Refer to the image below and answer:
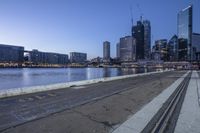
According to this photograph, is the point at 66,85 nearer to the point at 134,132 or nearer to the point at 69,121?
the point at 69,121

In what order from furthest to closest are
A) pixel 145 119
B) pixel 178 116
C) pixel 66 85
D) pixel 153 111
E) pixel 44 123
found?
pixel 66 85, pixel 153 111, pixel 178 116, pixel 145 119, pixel 44 123

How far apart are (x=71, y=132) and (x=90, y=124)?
55.7 inches

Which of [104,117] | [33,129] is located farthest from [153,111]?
[33,129]

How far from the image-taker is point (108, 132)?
8898 mm

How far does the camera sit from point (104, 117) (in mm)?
11562

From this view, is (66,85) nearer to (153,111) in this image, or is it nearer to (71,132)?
(153,111)

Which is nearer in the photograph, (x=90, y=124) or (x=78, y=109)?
(x=90, y=124)

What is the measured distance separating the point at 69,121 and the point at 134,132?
9.76 ft

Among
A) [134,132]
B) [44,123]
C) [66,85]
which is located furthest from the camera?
[66,85]

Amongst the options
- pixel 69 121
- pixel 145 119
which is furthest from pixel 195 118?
pixel 69 121

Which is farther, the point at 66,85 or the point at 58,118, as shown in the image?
the point at 66,85

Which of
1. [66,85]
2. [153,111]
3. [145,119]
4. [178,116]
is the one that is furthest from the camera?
[66,85]

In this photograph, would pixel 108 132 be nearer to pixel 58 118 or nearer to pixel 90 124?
pixel 90 124

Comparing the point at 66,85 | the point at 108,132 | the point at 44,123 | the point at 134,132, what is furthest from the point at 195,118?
the point at 66,85
